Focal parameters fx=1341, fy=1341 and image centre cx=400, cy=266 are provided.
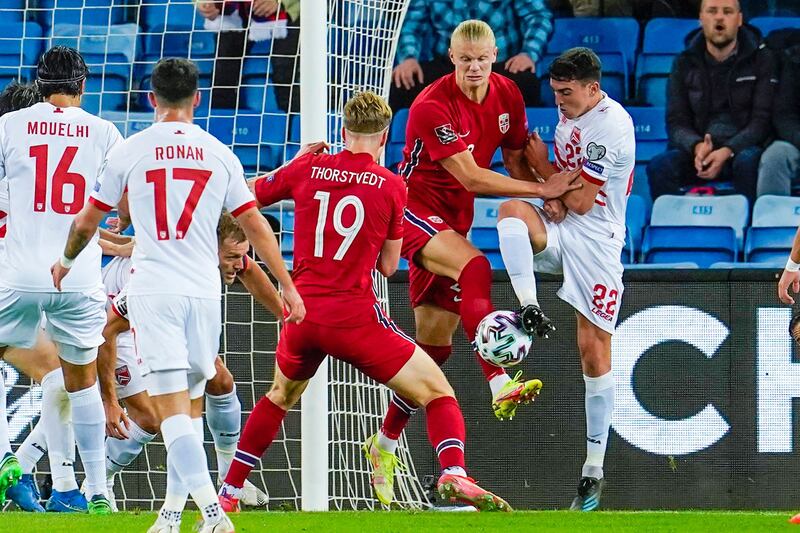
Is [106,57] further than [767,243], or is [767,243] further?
[106,57]

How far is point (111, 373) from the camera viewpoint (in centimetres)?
756

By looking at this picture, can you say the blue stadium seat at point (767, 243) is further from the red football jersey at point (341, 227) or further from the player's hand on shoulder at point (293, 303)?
the player's hand on shoulder at point (293, 303)

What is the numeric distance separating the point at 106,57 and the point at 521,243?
6.07 meters

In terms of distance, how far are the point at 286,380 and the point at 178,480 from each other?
1.32 m

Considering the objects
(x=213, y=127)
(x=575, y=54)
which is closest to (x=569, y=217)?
(x=575, y=54)

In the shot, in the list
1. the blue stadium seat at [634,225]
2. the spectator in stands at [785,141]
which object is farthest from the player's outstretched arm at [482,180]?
the spectator in stands at [785,141]

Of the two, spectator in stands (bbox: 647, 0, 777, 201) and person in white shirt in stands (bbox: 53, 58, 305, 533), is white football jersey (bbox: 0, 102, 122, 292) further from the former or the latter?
spectator in stands (bbox: 647, 0, 777, 201)

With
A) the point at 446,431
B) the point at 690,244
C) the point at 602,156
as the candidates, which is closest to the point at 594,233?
the point at 602,156

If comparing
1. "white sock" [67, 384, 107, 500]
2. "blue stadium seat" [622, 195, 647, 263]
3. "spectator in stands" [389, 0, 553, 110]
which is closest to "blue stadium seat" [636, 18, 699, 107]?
"spectator in stands" [389, 0, 553, 110]

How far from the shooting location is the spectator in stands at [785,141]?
11023mm

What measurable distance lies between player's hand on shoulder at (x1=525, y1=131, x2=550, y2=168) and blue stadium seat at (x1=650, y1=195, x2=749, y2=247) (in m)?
3.99

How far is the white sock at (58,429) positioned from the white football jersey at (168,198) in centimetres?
223

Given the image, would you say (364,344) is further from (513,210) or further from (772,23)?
(772,23)

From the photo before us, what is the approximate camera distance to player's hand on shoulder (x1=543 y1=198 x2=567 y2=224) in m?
7.08
